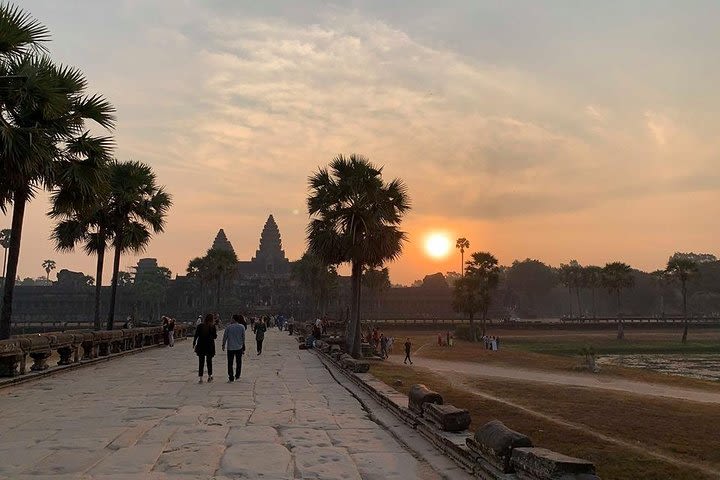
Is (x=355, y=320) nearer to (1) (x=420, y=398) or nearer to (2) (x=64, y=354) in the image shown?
(2) (x=64, y=354)

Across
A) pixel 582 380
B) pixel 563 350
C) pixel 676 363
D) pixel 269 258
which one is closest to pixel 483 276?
pixel 563 350

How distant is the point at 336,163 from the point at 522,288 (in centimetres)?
12403

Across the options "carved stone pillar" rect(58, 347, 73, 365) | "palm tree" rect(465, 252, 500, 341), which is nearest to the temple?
"palm tree" rect(465, 252, 500, 341)

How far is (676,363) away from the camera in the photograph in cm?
4072

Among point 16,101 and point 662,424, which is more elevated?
point 16,101

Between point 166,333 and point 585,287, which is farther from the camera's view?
point 585,287

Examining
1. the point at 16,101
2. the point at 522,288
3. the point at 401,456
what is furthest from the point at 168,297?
the point at 401,456

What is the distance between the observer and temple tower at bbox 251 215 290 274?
504ft

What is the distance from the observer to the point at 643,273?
13950 cm

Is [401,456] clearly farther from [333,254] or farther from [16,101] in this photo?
[333,254]

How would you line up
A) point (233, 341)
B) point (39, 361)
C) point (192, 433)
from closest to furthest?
point (192, 433)
point (233, 341)
point (39, 361)

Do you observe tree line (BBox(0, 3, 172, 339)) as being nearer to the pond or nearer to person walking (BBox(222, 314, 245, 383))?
person walking (BBox(222, 314, 245, 383))

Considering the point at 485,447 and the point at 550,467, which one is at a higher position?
the point at 550,467

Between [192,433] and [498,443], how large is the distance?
4.14m
